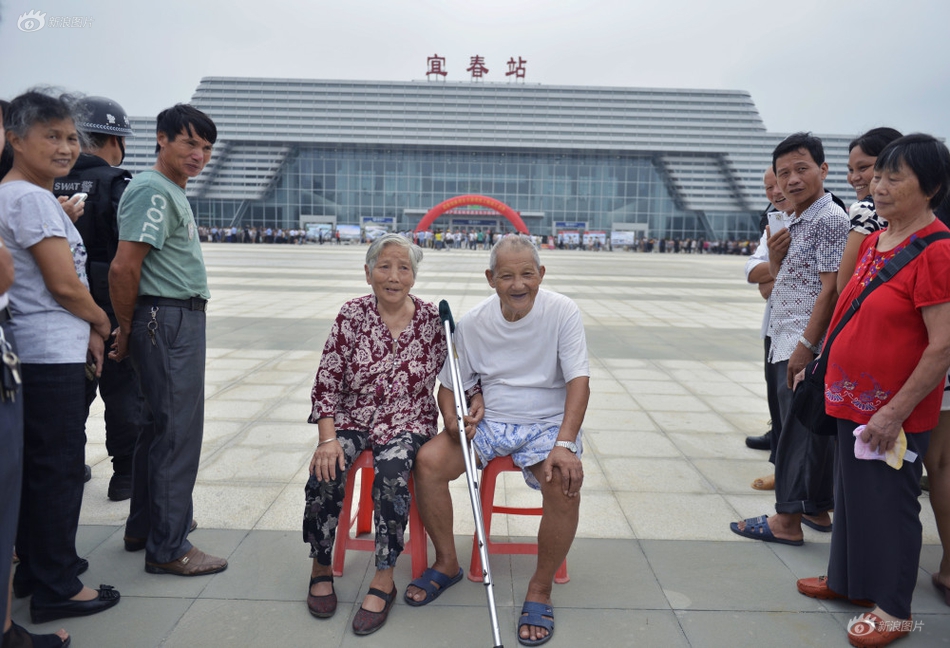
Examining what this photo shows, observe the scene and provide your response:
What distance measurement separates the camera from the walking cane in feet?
7.50

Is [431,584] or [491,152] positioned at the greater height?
[491,152]

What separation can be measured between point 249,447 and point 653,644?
2.93 m

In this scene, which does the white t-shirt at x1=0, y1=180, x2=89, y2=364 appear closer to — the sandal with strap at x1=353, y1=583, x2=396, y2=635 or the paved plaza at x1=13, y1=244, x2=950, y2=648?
the paved plaza at x1=13, y1=244, x2=950, y2=648

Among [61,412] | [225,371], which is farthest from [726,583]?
[225,371]

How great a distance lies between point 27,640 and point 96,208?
1929 millimetres

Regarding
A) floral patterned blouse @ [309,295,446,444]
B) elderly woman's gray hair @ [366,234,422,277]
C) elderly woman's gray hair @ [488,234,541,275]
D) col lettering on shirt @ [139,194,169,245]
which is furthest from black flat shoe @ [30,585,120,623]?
elderly woman's gray hair @ [488,234,541,275]

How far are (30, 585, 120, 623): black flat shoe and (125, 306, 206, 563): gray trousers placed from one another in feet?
0.85

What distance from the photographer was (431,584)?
2.62 metres

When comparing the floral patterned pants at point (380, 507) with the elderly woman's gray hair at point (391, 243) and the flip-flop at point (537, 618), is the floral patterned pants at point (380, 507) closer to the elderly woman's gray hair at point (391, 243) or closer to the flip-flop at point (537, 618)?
the flip-flop at point (537, 618)

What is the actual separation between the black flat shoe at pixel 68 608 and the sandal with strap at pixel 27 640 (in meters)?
0.15

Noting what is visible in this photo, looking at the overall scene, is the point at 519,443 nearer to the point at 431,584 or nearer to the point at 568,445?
the point at 568,445

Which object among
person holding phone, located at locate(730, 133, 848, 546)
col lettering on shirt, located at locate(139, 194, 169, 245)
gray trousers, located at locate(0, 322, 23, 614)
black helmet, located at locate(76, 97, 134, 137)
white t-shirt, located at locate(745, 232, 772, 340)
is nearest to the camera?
gray trousers, located at locate(0, 322, 23, 614)

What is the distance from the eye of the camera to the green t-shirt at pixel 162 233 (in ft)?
8.47

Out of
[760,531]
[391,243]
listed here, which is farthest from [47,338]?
[760,531]
